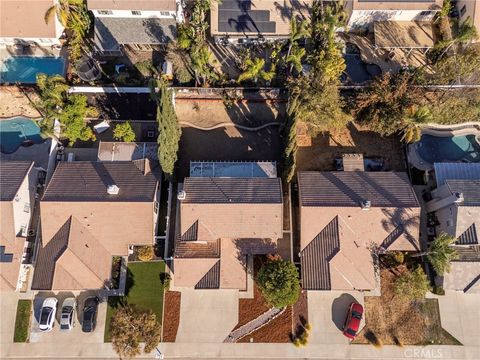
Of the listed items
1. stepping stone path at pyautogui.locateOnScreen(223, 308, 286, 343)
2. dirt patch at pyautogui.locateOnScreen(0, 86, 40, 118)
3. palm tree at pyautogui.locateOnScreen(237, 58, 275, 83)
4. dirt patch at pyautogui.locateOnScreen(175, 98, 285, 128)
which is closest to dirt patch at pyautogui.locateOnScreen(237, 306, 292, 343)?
stepping stone path at pyautogui.locateOnScreen(223, 308, 286, 343)

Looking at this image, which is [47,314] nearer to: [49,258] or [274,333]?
[49,258]

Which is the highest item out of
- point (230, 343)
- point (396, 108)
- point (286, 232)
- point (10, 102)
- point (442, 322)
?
point (10, 102)

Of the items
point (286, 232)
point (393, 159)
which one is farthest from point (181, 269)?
point (393, 159)

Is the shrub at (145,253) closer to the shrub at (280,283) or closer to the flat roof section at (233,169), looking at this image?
the flat roof section at (233,169)

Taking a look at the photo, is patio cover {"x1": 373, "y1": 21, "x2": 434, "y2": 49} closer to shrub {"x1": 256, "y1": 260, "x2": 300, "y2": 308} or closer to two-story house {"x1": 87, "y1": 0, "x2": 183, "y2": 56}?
two-story house {"x1": 87, "y1": 0, "x2": 183, "y2": 56}

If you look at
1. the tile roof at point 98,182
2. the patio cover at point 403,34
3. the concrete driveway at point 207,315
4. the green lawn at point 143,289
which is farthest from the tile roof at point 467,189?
the green lawn at point 143,289

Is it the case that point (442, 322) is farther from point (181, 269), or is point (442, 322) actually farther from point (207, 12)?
point (207, 12)
